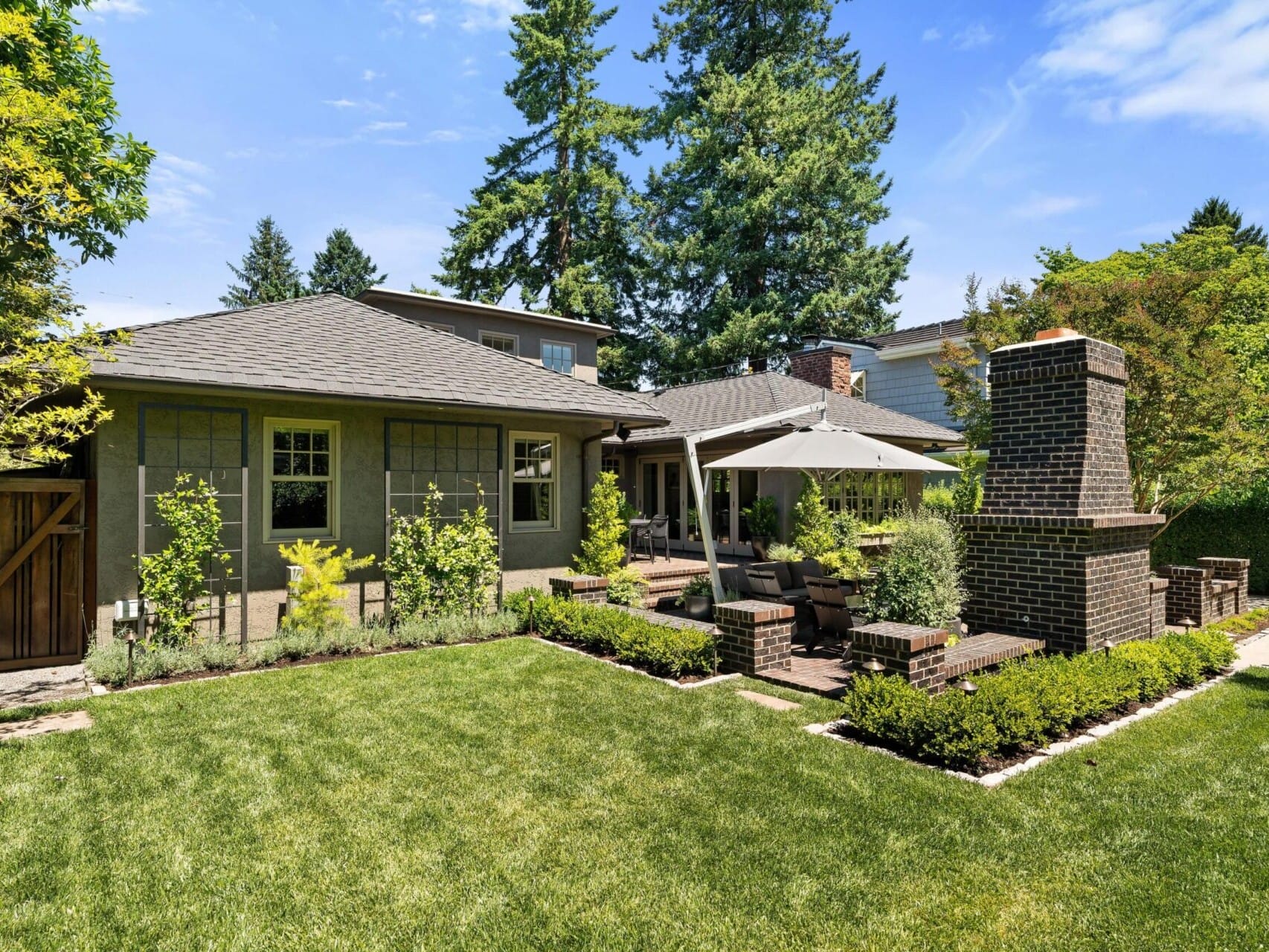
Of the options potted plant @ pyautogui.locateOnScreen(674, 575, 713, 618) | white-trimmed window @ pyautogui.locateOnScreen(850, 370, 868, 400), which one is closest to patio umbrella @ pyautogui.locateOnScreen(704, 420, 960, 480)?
potted plant @ pyautogui.locateOnScreen(674, 575, 713, 618)

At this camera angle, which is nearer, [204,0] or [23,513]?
[23,513]

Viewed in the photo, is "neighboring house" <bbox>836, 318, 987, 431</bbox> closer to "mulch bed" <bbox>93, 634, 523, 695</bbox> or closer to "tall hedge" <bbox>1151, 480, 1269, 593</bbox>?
"tall hedge" <bbox>1151, 480, 1269, 593</bbox>

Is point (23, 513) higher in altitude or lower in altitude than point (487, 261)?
lower

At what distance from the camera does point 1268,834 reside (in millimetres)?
3793

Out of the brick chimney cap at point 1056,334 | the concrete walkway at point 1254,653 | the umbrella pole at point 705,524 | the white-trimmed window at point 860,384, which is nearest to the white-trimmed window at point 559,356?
the white-trimmed window at point 860,384

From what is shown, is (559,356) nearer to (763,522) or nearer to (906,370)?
(763,522)

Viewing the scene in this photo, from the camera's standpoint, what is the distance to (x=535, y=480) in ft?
36.0

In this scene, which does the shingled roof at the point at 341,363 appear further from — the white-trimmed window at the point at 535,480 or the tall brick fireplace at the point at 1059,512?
the tall brick fireplace at the point at 1059,512

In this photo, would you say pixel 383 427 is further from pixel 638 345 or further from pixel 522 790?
pixel 638 345

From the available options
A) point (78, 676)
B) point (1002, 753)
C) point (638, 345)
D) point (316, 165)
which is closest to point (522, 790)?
point (1002, 753)

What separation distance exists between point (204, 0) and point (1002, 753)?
1411 cm

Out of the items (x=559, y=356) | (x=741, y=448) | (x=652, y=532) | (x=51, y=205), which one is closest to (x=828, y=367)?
(x=741, y=448)

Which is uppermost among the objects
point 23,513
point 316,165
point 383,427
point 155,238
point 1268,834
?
point 316,165

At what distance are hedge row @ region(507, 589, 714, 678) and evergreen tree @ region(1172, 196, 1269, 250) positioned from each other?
35.7m
